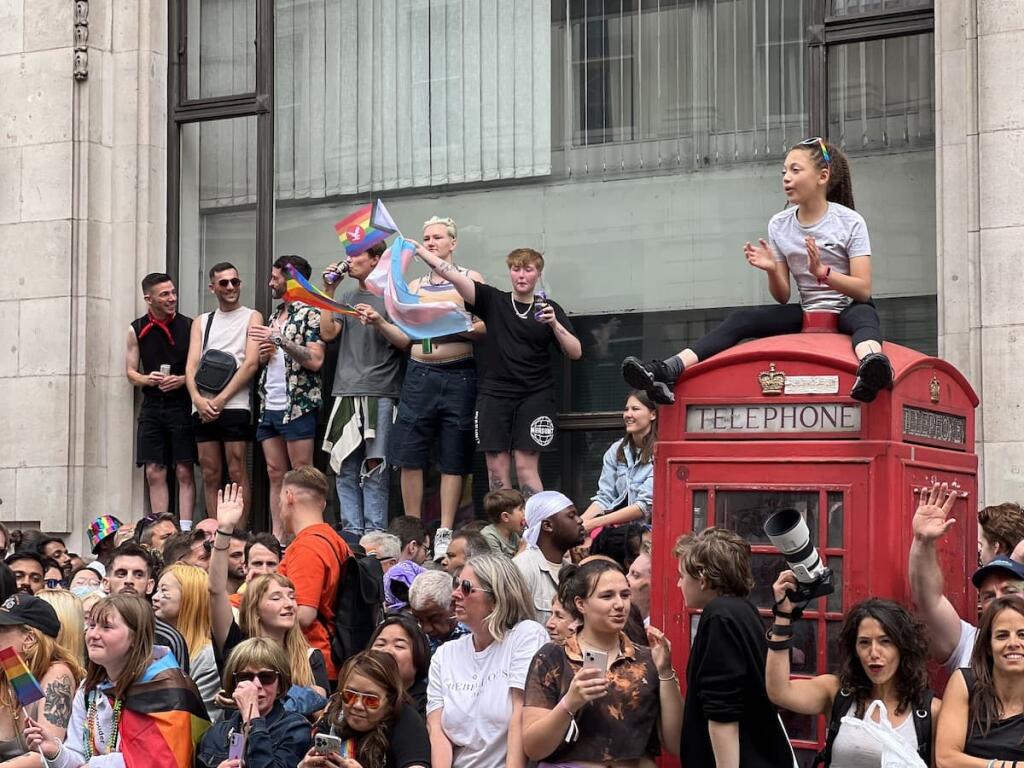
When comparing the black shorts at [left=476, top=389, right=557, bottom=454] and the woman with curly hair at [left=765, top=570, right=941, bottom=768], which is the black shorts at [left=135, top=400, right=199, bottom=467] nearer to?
the black shorts at [left=476, top=389, right=557, bottom=454]

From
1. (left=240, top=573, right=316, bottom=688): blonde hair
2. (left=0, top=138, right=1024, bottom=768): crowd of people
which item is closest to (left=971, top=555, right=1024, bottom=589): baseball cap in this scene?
(left=0, top=138, right=1024, bottom=768): crowd of people

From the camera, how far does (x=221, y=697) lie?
8.76 metres

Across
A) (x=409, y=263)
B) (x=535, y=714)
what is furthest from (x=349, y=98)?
(x=535, y=714)

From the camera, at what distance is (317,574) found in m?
9.96

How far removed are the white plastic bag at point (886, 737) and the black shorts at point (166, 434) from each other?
29.0 feet

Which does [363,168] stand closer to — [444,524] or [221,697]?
[444,524]

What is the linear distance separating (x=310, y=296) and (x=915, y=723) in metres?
7.42

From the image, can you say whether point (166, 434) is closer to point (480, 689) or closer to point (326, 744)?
point (480, 689)

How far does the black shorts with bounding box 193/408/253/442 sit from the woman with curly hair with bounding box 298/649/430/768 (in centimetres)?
711

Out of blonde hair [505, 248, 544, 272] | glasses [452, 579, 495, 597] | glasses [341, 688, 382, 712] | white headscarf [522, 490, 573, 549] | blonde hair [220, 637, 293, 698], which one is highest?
blonde hair [505, 248, 544, 272]

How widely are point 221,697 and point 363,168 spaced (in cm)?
760

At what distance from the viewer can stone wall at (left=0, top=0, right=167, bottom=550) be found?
1561 cm

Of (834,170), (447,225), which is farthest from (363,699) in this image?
(447,225)

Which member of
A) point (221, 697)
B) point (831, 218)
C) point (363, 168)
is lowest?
point (221, 697)
